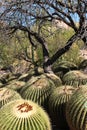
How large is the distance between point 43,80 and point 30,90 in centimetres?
43

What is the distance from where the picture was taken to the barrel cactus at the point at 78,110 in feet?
22.7

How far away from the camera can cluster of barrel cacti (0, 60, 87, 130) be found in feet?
20.9

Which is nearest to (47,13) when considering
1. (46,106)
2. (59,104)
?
(46,106)

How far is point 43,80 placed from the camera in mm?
9281

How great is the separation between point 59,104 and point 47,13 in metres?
4.87

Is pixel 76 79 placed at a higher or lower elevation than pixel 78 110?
lower

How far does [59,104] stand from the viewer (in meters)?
8.28

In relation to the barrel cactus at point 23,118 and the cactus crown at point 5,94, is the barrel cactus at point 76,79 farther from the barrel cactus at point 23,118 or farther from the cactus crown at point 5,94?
the barrel cactus at point 23,118

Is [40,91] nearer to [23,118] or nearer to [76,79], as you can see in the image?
[76,79]

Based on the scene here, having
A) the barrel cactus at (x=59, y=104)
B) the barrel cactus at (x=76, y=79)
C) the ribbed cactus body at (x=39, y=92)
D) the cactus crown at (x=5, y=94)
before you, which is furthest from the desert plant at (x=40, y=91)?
the barrel cactus at (x=76, y=79)

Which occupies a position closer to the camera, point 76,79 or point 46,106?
point 46,106

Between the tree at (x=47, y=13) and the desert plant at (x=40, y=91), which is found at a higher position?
the tree at (x=47, y=13)

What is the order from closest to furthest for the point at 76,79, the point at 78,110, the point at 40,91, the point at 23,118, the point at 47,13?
1. the point at 23,118
2. the point at 78,110
3. the point at 40,91
4. the point at 76,79
5. the point at 47,13

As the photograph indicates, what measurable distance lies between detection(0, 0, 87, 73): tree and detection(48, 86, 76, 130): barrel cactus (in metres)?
3.19
